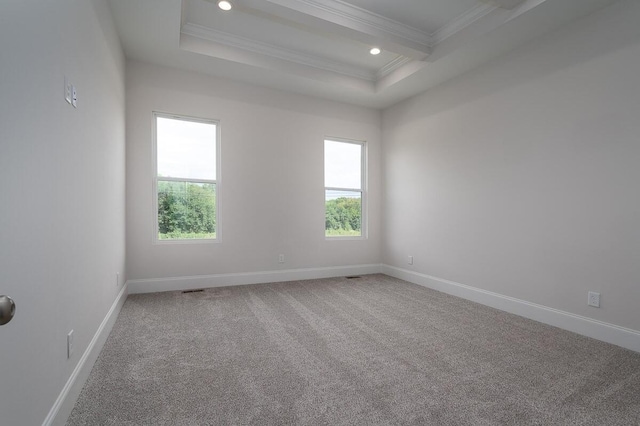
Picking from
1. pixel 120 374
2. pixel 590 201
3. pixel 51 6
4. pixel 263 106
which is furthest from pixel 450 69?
pixel 120 374

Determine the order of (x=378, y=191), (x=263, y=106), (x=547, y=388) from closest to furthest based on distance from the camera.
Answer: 1. (x=547, y=388)
2. (x=263, y=106)
3. (x=378, y=191)

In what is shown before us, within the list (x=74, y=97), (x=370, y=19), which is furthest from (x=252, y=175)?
(x=74, y=97)

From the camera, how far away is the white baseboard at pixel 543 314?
248 cm

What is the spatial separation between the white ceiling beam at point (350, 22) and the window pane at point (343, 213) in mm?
2211

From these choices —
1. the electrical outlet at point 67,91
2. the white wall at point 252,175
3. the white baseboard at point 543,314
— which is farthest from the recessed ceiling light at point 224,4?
the white baseboard at point 543,314

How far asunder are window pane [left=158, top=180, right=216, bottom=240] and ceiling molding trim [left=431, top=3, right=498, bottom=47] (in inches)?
128

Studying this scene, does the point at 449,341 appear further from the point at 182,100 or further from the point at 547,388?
the point at 182,100

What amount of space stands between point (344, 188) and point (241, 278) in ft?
6.90

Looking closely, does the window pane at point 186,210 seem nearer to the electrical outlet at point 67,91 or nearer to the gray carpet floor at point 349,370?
the gray carpet floor at point 349,370

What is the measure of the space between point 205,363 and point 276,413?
0.76 m

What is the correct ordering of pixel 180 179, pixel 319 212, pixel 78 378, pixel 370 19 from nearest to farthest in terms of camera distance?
pixel 78 378 < pixel 370 19 < pixel 180 179 < pixel 319 212

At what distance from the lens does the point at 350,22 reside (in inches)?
122

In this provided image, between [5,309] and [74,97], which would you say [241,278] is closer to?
[74,97]

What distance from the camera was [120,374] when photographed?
196cm
